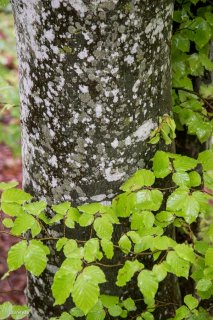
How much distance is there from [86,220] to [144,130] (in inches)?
16.4

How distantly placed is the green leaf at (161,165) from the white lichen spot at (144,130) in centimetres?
9

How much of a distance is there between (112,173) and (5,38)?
6.65m

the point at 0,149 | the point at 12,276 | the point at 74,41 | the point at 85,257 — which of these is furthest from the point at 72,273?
the point at 0,149

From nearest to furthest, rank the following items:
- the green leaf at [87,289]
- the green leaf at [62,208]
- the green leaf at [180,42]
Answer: the green leaf at [87,289] → the green leaf at [62,208] → the green leaf at [180,42]

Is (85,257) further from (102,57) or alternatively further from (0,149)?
(0,149)

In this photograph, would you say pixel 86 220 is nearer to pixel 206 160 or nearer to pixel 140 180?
pixel 140 180

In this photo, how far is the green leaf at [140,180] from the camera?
57.8 inches

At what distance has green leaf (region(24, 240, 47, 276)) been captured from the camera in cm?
139

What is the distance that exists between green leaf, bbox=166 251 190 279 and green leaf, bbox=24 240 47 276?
1.50ft

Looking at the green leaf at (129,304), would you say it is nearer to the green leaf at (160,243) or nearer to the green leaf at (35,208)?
the green leaf at (160,243)

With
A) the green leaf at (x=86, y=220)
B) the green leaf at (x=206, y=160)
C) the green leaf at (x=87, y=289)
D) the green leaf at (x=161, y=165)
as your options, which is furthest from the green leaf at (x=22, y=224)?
the green leaf at (x=206, y=160)

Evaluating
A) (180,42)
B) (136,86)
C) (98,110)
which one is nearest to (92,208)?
(98,110)

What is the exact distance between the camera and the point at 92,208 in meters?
1.46

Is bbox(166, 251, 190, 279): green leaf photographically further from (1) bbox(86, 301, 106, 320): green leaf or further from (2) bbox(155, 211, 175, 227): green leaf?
(1) bbox(86, 301, 106, 320): green leaf
